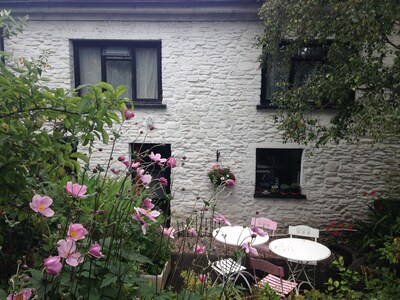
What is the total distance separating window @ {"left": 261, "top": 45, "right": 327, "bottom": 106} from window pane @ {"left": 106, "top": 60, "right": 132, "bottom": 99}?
10.6 ft

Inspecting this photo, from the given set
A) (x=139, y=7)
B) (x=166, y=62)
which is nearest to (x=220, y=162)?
(x=166, y=62)

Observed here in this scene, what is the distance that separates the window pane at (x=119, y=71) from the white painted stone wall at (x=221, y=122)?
627mm

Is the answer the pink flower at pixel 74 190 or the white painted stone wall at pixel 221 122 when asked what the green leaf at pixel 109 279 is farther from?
the white painted stone wall at pixel 221 122

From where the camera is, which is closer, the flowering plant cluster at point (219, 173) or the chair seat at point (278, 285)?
the chair seat at point (278, 285)

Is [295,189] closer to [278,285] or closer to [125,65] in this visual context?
[278,285]

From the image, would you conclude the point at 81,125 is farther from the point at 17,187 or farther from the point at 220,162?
the point at 220,162

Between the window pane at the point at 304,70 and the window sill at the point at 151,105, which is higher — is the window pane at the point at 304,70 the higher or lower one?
the higher one

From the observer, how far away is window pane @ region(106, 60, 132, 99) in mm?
7191

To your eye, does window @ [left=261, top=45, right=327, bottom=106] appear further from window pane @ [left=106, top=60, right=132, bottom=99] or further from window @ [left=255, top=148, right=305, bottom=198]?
window pane @ [left=106, top=60, right=132, bottom=99]

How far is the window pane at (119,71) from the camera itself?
7.19m

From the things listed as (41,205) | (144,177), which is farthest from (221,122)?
(41,205)

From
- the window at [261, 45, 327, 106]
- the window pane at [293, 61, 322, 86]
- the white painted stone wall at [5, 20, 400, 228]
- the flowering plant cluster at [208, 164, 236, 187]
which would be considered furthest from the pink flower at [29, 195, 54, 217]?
the window pane at [293, 61, 322, 86]

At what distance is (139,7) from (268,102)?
362 cm

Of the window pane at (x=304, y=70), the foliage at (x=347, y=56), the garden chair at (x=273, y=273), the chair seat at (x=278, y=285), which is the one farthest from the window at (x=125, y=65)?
the chair seat at (x=278, y=285)
